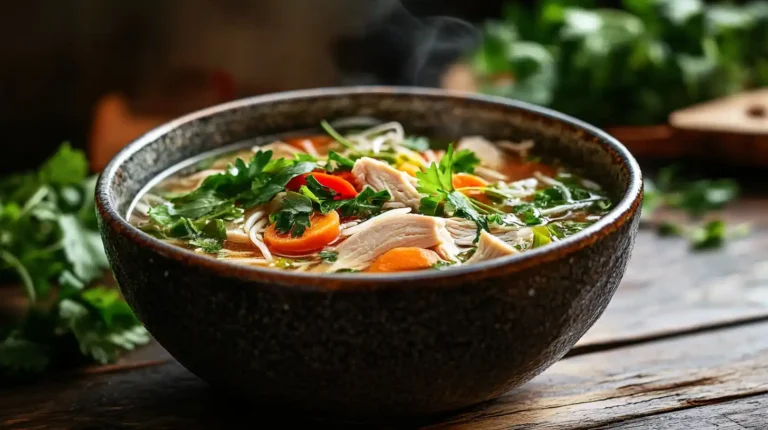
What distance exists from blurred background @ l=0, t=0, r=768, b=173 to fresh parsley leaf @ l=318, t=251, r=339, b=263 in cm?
206

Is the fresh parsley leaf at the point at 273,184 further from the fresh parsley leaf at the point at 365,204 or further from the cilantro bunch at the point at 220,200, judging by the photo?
the fresh parsley leaf at the point at 365,204

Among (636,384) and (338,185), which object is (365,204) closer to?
(338,185)

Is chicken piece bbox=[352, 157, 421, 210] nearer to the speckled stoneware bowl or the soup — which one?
the soup

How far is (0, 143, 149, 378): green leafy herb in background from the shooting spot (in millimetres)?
2215

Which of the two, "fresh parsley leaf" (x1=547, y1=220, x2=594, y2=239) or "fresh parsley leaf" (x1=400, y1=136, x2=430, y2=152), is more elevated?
"fresh parsley leaf" (x1=400, y1=136, x2=430, y2=152)

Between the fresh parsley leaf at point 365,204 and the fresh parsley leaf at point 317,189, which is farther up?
the fresh parsley leaf at point 317,189

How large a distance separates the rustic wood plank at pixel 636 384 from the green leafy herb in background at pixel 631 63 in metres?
1.66

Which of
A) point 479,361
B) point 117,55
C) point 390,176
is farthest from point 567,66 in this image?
point 479,361

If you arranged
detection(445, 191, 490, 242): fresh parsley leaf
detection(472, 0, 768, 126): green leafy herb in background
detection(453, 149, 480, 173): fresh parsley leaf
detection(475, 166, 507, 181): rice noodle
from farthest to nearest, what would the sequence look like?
detection(472, 0, 768, 126): green leafy herb in background
detection(475, 166, 507, 181): rice noodle
detection(453, 149, 480, 173): fresh parsley leaf
detection(445, 191, 490, 242): fresh parsley leaf

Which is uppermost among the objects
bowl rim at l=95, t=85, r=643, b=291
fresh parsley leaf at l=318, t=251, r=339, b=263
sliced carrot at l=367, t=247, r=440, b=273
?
bowl rim at l=95, t=85, r=643, b=291

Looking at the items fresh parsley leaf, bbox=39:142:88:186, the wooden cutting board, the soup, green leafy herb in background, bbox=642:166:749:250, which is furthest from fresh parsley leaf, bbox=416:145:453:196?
the wooden cutting board

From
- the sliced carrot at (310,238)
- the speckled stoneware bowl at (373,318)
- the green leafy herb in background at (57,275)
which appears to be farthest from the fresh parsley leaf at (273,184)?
the green leafy herb in background at (57,275)

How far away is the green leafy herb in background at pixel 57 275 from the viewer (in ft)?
7.27

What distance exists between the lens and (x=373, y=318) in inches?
58.2
